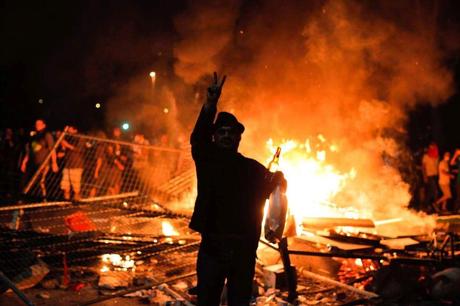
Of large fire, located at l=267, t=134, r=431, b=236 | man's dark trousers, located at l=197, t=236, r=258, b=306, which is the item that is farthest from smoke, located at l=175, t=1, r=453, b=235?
man's dark trousers, located at l=197, t=236, r=258, b=306

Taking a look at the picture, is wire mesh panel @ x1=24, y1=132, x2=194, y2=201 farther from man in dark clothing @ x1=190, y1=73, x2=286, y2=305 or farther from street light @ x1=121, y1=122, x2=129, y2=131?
man in dark clothing @ x1=190, y1=73, x2=286, y2=305

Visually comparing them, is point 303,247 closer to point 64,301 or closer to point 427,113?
point 64,301

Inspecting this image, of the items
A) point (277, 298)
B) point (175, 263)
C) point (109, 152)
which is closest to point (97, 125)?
point (109, 152)

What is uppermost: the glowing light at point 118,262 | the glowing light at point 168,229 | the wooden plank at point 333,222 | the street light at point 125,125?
the street light at point 125,125

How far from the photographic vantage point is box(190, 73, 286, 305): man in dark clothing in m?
3.25

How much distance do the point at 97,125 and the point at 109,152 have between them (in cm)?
1328

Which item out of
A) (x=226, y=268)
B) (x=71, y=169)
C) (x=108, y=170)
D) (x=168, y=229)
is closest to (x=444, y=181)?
(x=168, y=229)

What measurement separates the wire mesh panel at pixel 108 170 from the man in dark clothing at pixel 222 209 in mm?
6279

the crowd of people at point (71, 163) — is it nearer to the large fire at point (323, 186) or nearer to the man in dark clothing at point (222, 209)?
the large fire at point (323, 186)

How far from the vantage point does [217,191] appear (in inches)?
128

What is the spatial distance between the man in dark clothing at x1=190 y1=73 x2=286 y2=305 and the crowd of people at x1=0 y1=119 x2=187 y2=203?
620cm

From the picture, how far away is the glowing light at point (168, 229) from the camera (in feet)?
25.8

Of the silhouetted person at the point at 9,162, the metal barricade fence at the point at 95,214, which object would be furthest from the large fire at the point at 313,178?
the silhouetted person at the point at 9,162

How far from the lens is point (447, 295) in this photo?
5191mm
